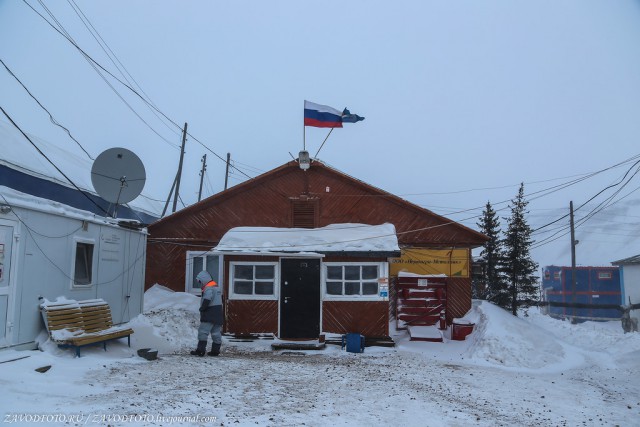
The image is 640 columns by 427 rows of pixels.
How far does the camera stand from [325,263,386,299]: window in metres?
15.3

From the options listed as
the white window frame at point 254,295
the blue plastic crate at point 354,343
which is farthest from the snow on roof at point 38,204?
the blue plastic crate at point 354,343

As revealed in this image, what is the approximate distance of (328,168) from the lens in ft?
61.6

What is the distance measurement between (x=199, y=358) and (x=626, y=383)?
9332mm

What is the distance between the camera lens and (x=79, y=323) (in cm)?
1045

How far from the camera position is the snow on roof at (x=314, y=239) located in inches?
601

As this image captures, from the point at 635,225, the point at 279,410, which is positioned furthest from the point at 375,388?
the point at 635,225

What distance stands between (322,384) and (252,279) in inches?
272

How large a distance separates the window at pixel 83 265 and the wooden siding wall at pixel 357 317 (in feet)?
22.3

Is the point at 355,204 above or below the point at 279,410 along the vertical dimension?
above

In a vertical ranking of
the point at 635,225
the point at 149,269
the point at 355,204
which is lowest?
the point at 149,269

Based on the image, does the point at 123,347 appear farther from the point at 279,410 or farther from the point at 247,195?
the point at 247,195

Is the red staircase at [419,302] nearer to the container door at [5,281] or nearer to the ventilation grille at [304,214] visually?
the ventilation grille at [304,214]

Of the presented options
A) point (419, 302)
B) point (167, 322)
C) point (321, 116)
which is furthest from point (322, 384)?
point (321, 116)

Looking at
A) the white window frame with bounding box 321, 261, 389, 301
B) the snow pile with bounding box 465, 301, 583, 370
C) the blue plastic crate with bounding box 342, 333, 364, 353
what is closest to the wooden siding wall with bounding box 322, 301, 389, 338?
the white window frame with bounding box 321, 261, 389, 301
